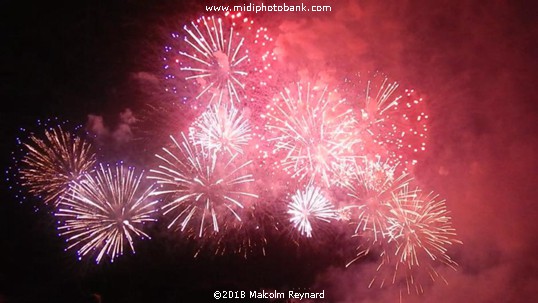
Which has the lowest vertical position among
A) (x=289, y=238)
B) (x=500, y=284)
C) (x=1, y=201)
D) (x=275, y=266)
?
(x=500, y=284)

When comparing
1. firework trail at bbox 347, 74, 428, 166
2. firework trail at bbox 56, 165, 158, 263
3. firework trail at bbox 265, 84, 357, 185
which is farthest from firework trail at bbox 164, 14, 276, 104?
firework trail at bbox 56, 165, 158, 263

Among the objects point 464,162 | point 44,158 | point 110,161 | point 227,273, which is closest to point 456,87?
point 464,162

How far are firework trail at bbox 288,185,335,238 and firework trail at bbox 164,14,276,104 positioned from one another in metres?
1.85

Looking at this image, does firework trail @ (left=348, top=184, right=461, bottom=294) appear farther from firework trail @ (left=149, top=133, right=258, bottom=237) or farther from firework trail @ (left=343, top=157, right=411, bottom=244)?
firework trail @ (left=149, top=133, right=258, bottom=237)

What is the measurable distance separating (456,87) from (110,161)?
628cm

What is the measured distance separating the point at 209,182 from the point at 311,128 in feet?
5.82

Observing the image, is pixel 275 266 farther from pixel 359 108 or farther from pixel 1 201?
pixel 1 201

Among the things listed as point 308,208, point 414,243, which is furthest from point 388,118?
point 414,243

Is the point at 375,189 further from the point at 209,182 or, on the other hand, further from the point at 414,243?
the point at 209,182

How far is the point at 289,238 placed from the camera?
22.7 ft

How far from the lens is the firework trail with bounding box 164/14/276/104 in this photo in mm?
5469

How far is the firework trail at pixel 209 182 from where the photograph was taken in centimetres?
568

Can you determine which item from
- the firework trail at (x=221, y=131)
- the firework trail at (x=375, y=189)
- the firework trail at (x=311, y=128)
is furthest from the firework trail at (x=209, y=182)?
the firework trail at (x=375, y=189)

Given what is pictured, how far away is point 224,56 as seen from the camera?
214 inches
